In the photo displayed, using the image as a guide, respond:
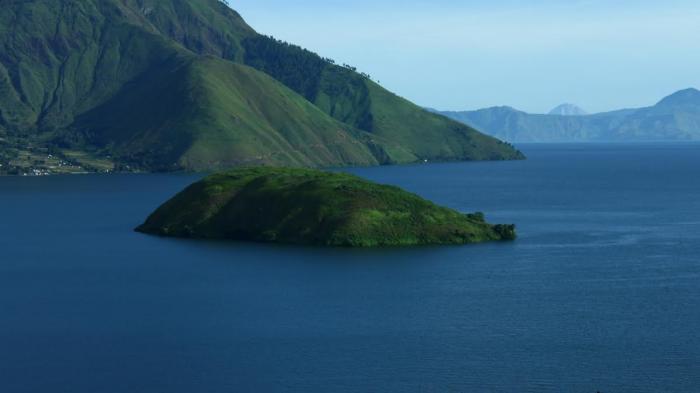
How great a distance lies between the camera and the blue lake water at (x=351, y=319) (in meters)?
99.1

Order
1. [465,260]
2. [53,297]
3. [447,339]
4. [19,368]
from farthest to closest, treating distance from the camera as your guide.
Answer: [465,260]
[53,297]
[447,339]
[19,368]

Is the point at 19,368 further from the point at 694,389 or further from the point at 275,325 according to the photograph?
the point at 694,389

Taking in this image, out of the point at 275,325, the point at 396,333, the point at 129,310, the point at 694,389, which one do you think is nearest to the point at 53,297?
the point at 129,310

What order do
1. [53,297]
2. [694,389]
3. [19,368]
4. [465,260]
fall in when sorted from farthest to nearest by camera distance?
[465,260], [53,297], [19,368], [694,389]

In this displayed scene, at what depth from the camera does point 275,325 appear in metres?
121

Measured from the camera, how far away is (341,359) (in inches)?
4144

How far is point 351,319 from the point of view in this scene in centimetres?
12512

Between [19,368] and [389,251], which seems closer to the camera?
[19,368]

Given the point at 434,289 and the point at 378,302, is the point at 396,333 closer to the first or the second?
the point at 378,302

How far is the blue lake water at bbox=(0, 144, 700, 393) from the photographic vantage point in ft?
325

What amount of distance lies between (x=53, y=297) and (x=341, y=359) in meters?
54.5

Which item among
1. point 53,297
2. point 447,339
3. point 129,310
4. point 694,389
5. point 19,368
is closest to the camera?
point 694,389

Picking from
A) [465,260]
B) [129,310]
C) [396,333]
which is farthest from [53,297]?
[465,260]

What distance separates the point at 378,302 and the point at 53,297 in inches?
1776
